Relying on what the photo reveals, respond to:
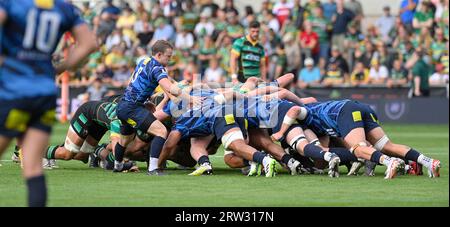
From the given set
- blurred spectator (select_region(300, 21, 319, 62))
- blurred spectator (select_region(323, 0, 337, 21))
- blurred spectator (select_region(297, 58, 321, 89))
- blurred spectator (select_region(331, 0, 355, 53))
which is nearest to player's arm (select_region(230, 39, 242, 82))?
blurred spectator (select_region(297, 58, 321, 89))

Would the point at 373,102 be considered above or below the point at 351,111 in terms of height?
below

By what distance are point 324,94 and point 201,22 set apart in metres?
4.62

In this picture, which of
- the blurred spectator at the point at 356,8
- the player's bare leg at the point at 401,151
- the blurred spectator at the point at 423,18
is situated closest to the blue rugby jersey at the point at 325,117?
the player's bare leg at the point at 401,151

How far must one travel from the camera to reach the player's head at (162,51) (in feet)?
45.2

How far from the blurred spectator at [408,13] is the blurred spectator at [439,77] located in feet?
5.98

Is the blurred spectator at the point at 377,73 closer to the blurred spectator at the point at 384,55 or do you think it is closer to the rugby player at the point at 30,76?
the blurred spectator at the point at 384,55

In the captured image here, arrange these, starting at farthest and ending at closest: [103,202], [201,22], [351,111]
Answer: [201,22]
[351,111]
[103,202]

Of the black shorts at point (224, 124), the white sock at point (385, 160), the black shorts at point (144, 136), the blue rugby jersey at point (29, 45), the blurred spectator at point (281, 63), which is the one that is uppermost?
the blue rugby jersey at point (29, 45)

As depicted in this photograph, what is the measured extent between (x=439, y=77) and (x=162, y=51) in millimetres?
16673

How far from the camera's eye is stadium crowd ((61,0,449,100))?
29234mm

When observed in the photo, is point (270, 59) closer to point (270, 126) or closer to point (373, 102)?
point (373, 102)

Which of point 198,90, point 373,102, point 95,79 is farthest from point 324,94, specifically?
point 198,90

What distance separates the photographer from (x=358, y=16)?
1234 inches

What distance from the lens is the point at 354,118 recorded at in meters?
13.6
